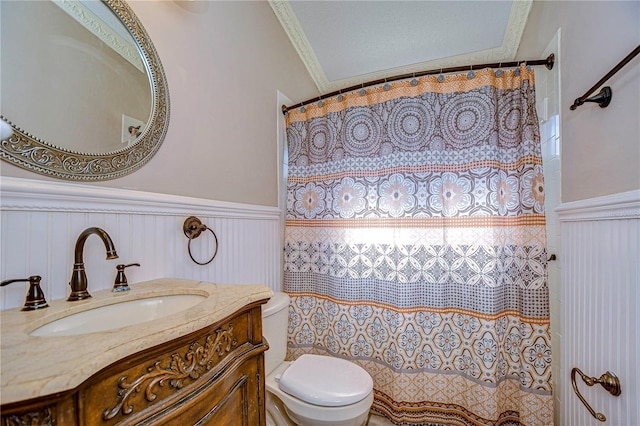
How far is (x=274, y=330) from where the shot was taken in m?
1.41

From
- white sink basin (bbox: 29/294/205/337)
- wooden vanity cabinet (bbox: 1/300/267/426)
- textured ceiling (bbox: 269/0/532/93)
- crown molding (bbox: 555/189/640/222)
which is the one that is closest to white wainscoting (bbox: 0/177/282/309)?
white sink basin (bbox: 29/294/205/337)

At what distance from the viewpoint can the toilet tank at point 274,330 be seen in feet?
4.45

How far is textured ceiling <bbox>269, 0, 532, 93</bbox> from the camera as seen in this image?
5.55ft

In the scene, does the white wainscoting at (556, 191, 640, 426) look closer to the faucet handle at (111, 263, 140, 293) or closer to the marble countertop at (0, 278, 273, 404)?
the marble countertop at (0, 278, 273, 404)

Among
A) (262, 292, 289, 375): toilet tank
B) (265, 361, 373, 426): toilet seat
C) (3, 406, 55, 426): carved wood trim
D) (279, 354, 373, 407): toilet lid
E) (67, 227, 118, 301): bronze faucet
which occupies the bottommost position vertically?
(265, 361, 373, 426): toilet seat

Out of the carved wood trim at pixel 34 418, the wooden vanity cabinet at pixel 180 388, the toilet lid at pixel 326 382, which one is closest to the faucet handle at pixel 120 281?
the wooden vanity cabinet at pixel 180 388

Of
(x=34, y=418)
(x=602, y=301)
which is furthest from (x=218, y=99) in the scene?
(x=602, y=301)

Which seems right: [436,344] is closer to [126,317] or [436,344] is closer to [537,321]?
[537,321]

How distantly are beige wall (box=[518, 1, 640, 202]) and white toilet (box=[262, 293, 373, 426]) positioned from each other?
1.23m

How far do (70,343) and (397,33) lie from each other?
88.8 inches

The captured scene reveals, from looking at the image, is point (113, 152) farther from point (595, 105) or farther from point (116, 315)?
point (595, 105)

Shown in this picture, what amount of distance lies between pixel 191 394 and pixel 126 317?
0.40 metres

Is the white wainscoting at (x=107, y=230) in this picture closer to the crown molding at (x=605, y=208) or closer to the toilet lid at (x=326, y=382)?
the toilet lid at (x=326, y=382)

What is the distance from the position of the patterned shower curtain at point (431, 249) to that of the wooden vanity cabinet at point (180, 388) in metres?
0.96
